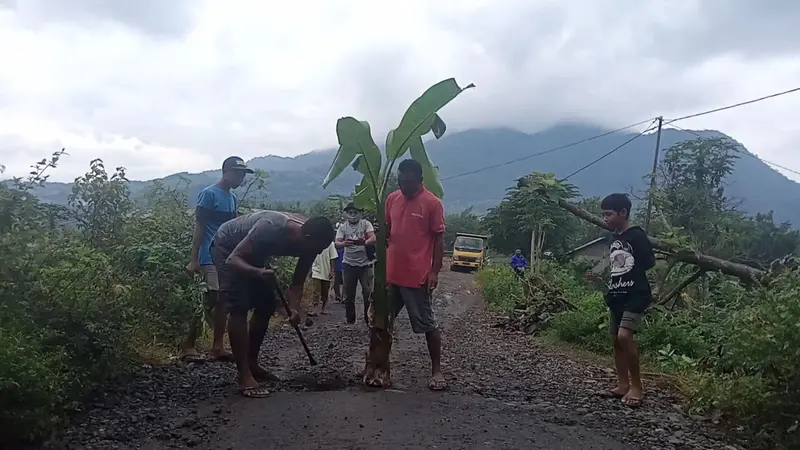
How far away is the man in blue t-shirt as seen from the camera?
611 centimetres

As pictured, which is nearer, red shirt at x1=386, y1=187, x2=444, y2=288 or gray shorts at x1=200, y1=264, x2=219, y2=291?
red shirt at x1=386, y1=187, x2=444, y2=288

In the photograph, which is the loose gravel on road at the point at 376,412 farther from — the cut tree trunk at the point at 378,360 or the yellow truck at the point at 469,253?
the yellow truck at the point at 469,253

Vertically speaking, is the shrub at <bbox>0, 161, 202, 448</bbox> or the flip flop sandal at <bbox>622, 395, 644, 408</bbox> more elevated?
the shrub at <bbox>0, 161, 202, 448</bbox>

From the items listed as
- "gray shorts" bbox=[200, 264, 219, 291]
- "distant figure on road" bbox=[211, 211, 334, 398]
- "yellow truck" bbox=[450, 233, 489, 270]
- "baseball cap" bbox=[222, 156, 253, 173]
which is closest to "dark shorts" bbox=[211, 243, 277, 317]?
"distant figure on road" bbox=[211, 211, 334, 398]

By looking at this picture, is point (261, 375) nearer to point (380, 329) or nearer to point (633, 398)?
point (380, 329)

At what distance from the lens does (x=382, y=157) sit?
19.5 ft

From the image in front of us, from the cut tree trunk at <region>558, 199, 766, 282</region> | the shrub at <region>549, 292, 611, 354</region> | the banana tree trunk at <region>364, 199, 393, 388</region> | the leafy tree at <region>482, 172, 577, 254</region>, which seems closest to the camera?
the banana tree trunk at <region>364, 199, 393, 388</region>

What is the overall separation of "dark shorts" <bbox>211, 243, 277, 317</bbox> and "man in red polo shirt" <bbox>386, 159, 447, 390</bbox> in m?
0.98

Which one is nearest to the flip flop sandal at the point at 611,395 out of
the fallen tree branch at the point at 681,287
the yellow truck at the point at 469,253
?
the fallen tree branch at the point at 681,287

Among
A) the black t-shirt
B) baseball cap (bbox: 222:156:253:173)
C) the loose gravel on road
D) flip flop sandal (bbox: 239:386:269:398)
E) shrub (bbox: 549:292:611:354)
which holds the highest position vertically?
baseball cap (bbox: 222:156:253:173)

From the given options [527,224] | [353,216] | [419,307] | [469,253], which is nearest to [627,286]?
[419,307]

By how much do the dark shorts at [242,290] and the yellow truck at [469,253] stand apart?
2826cm

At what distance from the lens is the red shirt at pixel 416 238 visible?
549 centimetres

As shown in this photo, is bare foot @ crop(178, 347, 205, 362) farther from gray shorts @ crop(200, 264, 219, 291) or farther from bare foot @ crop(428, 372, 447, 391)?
bare foot @ crop(428, 372, 447, 391)
